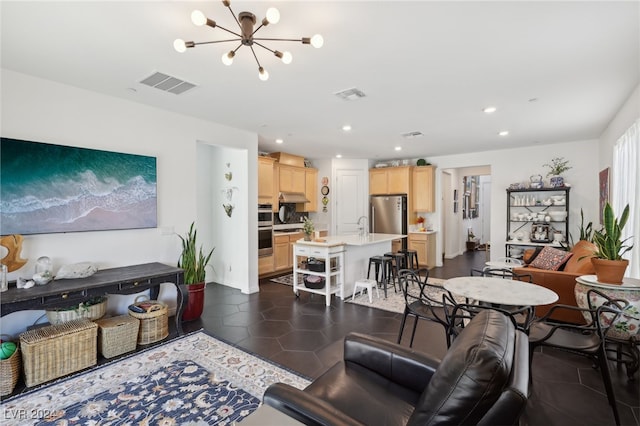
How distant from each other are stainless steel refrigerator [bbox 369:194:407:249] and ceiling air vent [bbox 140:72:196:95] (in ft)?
18.4

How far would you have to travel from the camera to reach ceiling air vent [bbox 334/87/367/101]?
3.19m

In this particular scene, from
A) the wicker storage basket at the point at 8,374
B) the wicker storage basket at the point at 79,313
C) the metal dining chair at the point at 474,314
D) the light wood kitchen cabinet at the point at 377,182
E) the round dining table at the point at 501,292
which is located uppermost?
the light wood kitchen cabinet at the point at 377,182

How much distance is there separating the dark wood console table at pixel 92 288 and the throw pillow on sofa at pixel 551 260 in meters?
4.87

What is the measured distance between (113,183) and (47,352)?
1.74 metres

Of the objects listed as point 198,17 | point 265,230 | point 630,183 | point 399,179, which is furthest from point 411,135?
point 198,17

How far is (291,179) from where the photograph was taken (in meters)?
6.89

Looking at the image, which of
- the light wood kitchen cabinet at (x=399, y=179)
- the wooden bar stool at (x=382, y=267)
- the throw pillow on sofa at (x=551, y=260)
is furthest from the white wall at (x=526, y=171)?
the wooden bar stool at (x=382, y=267)

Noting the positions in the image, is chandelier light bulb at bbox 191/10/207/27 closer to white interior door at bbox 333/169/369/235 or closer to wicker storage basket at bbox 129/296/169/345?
wicker storage basket at bbox 129/296/169/345

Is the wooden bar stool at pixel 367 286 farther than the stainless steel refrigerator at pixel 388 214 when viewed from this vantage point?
No

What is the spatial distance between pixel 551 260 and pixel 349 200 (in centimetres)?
452

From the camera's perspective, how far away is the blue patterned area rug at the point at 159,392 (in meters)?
2.05

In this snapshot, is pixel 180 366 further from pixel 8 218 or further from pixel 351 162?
pixel 351 162

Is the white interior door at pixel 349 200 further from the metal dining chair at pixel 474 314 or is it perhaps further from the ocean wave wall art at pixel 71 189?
the metal dining chair at pixel 474 314

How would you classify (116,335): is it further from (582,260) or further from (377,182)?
(377,182)
